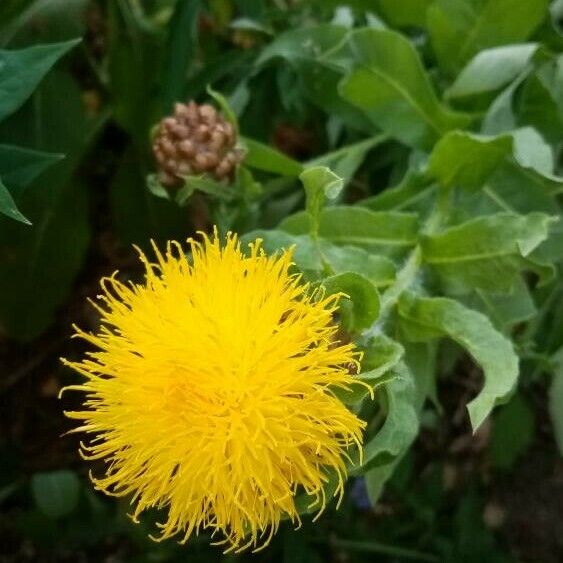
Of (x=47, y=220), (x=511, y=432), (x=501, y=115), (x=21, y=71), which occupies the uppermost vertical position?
(x=21, y=71)

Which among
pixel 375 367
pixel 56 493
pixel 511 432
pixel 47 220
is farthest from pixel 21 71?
pixel 511 432

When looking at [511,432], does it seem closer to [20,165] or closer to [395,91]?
[395,91]

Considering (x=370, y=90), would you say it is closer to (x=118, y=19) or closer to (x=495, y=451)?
(x=118, y=19)

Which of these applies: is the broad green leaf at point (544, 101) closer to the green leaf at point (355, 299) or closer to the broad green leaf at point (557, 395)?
the broad green leaf at point (557, 395)

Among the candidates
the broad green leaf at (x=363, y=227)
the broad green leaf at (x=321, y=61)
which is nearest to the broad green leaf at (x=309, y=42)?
the broad green leaf at (x=321, y=61)

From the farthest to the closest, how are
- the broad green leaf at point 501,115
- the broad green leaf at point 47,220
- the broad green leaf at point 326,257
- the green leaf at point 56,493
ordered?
1. the green leaf at point 56,493
2. the broad green leaf at point 47,220
3. the broad green leaf at point 501,115
4. the broad green leaf at point 326,257

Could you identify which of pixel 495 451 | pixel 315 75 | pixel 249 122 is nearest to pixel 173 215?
pixel 249 122
